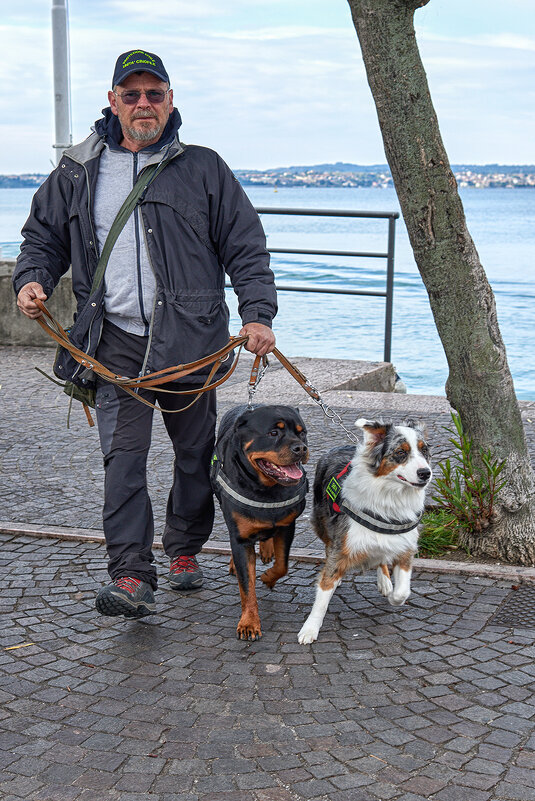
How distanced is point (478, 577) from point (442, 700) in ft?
4.26

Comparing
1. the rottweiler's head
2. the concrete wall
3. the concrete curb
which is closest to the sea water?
the concrete wall

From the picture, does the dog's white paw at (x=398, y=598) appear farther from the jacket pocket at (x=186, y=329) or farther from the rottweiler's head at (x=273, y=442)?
the jacket pocket at (x=186, y=329)

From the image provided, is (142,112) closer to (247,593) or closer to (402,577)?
(247,593)

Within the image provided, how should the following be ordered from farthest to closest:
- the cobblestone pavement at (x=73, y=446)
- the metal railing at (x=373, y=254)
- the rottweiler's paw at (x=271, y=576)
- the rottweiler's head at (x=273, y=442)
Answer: the metal railing at (x=373, y=254) < the cobblestone pavement at (x=73, y=446) < the rottweiler's paw at (x=271, y=576) < the rottweiler's head at (x=273, y=442)

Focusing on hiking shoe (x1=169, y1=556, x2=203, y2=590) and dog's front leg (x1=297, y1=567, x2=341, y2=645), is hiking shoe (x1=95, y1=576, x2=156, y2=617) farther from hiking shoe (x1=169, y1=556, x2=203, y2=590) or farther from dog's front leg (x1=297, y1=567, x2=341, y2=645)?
dog's front leg (x1=297, y1=567, x2=341, y2=645)

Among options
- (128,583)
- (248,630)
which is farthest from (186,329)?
(248,630)

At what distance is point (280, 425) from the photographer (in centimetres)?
404

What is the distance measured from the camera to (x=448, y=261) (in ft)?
16.3

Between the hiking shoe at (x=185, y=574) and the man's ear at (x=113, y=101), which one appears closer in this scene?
the man's ear at (x=113, y=101)

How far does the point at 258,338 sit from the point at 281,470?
605 millimetres

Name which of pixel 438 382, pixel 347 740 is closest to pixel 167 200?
pixel 347 740

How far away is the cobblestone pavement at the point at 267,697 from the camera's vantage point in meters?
3.14

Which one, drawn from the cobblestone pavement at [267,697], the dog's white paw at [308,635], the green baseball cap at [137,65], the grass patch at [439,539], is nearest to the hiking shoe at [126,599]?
the cobblestone pavement at [267,697]

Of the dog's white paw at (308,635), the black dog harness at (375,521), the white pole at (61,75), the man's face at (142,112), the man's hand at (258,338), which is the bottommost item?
the dog's white paw at (308,635)
